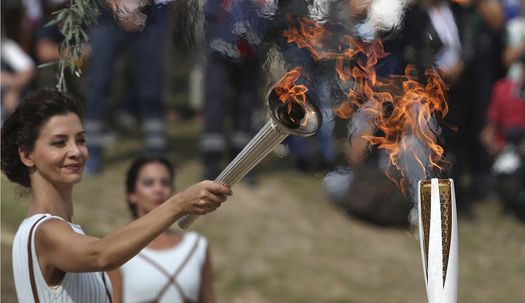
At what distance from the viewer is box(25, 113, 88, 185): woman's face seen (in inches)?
147

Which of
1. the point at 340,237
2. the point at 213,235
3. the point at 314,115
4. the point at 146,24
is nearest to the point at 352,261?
the point at 340,237

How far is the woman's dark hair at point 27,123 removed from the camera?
12.4ft

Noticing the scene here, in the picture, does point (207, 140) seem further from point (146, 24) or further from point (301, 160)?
point (146, 24)

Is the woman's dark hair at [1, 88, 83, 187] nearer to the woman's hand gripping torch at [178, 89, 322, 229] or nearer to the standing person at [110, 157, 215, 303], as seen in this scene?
the woman's hand gripping torch at [178, 89, 322, 229]

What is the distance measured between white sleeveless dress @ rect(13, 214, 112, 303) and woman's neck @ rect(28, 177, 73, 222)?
72 mm

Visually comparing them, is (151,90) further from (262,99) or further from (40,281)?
(40,281)

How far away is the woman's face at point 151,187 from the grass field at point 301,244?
2557mm

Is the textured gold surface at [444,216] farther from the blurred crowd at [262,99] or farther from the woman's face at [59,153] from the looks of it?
the blurred crowd at [262,99]

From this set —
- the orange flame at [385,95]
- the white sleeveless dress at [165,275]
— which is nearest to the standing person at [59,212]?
the orange flame at [385,95]

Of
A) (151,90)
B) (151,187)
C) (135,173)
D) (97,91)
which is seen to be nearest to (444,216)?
(151,187)

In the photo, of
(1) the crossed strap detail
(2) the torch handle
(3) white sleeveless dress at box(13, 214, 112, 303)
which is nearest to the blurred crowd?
(1) the crossed strap detail

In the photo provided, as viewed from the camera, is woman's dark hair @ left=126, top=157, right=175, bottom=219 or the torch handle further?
woman's dark hair @ left=126, top=157, right=175, bottom=219

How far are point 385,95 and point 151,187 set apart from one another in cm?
173

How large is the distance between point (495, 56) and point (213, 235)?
10.2 ft
